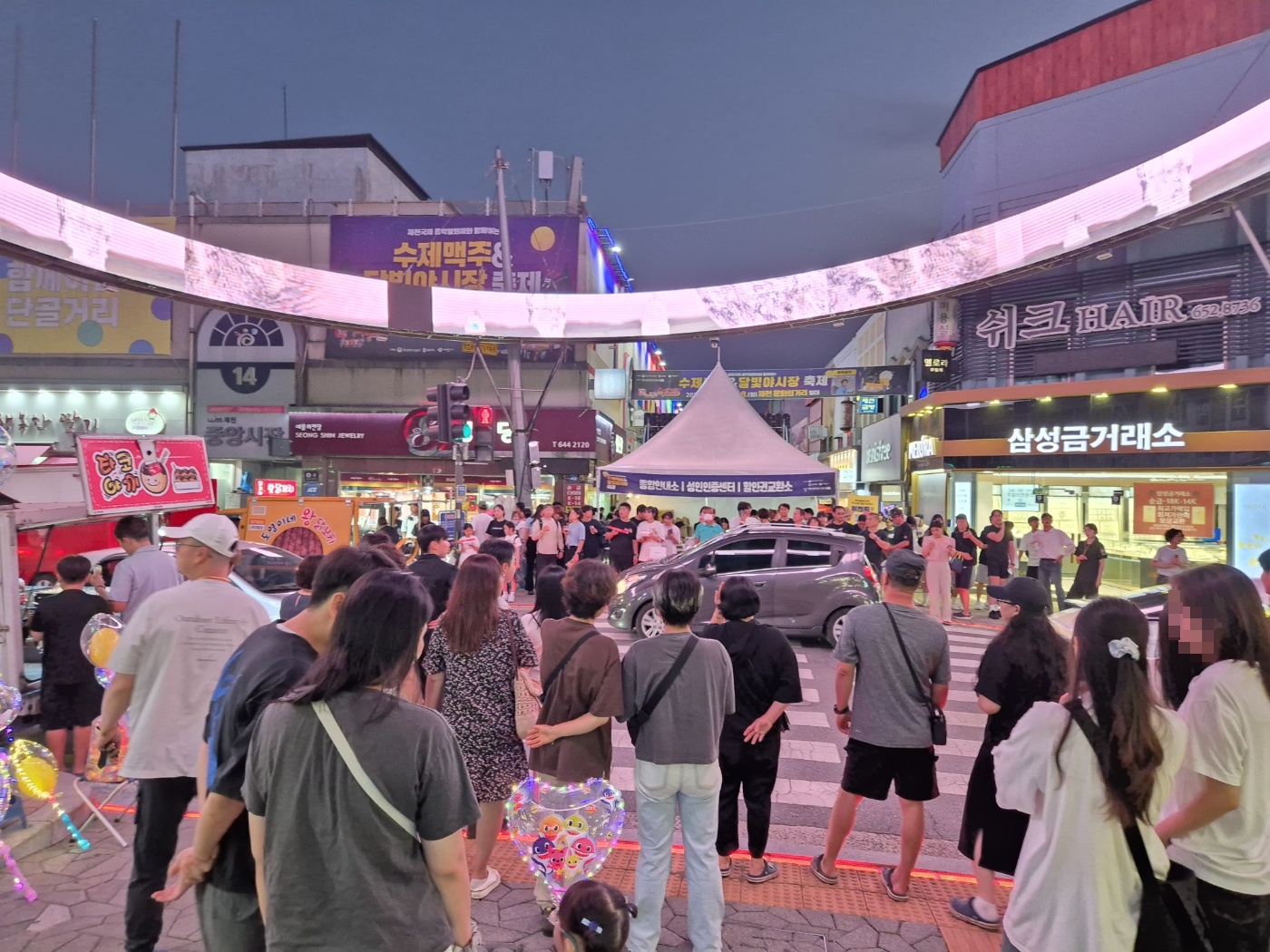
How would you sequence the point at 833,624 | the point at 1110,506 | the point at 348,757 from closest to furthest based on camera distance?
the point at 348,757, the point at 833,624, the point at 1110,506

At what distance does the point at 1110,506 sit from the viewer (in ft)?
61.1

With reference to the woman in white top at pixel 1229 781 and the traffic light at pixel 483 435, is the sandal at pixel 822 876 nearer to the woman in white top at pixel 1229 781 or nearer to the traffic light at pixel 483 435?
the woman in white top at pixel 1229 781

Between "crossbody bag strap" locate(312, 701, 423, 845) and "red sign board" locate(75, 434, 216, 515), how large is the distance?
5.72m

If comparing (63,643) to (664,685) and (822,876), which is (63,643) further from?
(822,876)

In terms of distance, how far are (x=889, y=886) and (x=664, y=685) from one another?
76.2 inches

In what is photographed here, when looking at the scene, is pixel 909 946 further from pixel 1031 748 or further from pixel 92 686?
pixel 92 686

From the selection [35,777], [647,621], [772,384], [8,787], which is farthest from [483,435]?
[772,384]

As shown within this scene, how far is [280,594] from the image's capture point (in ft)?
29.3

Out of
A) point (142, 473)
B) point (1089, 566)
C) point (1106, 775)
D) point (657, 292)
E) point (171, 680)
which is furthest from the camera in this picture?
point (657, 292)

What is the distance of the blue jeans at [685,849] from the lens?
3348 millimetres

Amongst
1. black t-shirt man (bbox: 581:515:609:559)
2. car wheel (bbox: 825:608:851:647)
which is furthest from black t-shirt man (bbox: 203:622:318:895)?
black t-shirt man (bbox: 581:515:609:559)

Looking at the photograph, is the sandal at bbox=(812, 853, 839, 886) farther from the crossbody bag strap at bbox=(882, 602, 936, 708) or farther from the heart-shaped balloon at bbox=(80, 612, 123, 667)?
the heart-shaped balloon at bbox=(80, 612, 123, 667)

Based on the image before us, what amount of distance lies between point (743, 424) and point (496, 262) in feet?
50.2

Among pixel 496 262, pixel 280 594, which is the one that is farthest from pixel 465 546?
pixel 496 262
